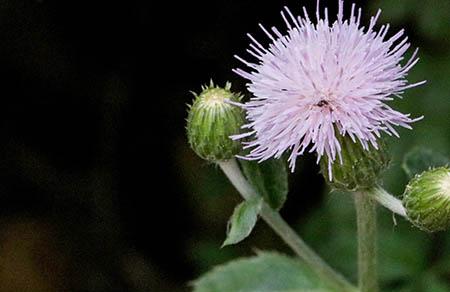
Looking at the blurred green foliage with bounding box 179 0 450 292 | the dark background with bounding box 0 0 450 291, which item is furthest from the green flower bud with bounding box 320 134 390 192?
the dark background with bounding box 0 0 450 291

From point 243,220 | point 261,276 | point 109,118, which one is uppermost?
point 109,118

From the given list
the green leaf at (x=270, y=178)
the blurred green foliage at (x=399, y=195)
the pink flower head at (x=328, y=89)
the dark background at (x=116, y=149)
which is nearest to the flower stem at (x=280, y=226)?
the green leaf at (x=270, y=178)

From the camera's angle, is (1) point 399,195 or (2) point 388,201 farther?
(1) point 399,195

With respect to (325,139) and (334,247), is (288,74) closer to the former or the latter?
(325,139)

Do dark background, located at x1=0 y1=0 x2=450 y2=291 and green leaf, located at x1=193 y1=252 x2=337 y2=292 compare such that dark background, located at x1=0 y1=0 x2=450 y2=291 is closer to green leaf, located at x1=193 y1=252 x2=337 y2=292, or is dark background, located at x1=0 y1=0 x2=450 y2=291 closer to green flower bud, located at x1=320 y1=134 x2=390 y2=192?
green leaf, located at x1=193 y1=252 x2=337 y2=292

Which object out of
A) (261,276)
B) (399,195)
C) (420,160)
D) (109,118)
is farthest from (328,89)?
(109,118)

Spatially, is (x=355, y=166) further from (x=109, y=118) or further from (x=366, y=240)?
(x=109, y=118)

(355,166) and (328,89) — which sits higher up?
(328,89)
